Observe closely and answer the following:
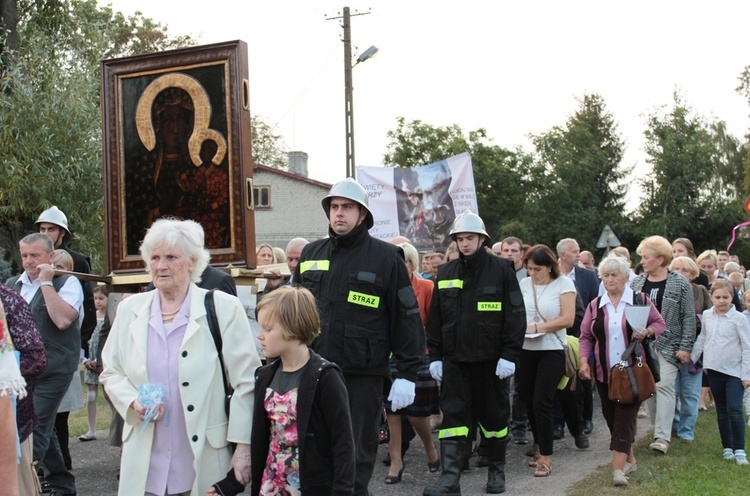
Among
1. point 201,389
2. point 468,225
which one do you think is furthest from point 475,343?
point 201,389

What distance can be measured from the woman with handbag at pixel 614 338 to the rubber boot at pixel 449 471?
1306 mm

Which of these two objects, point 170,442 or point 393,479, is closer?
point 170,442

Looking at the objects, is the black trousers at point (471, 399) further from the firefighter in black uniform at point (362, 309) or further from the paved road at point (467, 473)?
the firefighter in black uniform at point (362, 309)

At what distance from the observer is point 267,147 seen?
51.8 m

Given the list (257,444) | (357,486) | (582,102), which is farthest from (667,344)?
(582,102)

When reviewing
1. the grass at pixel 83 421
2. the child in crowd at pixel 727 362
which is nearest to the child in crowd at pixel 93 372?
the grass at pixel 83 421

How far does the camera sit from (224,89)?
786 centimetres

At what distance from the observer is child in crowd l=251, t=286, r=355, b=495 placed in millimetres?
3957

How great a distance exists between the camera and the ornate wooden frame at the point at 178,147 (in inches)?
307

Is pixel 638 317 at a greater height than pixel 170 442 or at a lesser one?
greater

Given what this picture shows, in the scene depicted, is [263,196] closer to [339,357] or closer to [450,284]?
[450,284]

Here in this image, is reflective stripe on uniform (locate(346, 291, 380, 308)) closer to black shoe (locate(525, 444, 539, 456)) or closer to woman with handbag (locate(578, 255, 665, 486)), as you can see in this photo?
woman with handbag (locate(578, 255, 665, 486))

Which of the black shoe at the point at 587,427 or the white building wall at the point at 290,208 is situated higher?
the white building wall at the point at 290,208

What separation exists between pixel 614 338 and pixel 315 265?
125 inches
